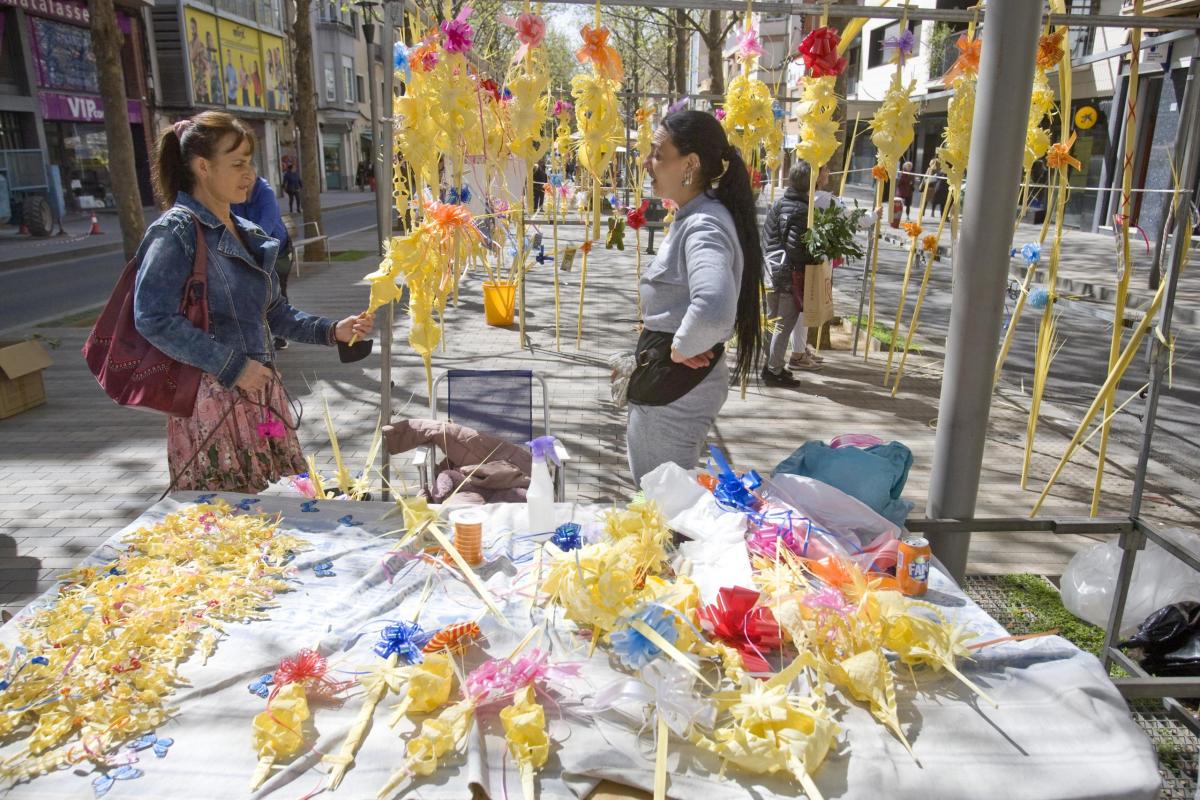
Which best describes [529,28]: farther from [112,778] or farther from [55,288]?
[55,288]

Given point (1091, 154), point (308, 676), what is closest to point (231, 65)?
point (1091, 154)

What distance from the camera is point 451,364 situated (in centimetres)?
660

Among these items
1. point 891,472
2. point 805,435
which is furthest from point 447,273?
point 805,435

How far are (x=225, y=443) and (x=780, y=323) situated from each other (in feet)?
14.7

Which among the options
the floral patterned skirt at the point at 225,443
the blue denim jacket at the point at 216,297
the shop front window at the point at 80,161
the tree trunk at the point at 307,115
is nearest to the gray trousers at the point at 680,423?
the blue denim jacket at the point at 216,297

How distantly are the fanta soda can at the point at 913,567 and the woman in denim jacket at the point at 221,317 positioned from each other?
1.64 meters

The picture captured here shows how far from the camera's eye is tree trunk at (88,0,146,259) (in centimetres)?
721

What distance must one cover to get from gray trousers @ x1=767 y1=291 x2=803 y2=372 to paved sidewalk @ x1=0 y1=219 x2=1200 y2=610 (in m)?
0.26

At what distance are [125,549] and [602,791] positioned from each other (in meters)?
1.46

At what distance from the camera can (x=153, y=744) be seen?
1.50 m

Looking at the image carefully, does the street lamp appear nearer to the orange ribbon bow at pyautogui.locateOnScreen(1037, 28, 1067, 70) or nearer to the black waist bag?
the black waist bag

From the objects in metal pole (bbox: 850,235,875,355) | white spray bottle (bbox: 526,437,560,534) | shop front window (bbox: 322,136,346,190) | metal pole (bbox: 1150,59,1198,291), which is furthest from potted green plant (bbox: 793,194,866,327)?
shop front window (bbox: 322,136,346,190)

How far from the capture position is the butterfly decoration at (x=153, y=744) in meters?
1.49

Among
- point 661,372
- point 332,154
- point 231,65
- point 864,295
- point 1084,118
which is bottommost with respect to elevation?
point 864,295
